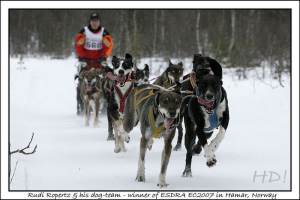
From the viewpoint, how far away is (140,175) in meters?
6.11

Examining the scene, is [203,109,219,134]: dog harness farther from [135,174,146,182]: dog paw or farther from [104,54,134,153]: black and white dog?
[104,54,134,153]: black and white dog

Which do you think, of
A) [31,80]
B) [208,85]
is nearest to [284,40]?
[31,80]

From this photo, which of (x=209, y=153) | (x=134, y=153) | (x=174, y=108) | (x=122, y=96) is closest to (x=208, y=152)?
(x=209, y=153)

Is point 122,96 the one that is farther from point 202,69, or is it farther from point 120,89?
point 202,69

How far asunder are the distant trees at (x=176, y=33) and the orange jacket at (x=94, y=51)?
21.5ft

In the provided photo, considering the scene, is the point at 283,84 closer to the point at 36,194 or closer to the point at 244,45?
the point at 244,45

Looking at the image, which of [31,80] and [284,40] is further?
[284,40]

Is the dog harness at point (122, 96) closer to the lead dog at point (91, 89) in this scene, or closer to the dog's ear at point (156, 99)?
the dog's ear at point (156, 99)

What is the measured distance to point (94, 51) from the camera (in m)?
12.0

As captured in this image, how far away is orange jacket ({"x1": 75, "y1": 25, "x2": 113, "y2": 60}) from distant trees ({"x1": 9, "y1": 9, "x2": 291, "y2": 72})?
657cm

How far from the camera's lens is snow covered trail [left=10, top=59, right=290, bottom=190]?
6137 millimetres

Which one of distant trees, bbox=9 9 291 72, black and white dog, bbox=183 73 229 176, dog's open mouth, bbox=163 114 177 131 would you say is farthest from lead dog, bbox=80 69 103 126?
distant trees, bbox=9 9 291 72

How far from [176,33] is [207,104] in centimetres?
1997

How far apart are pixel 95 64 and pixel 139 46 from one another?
852 centimetres
